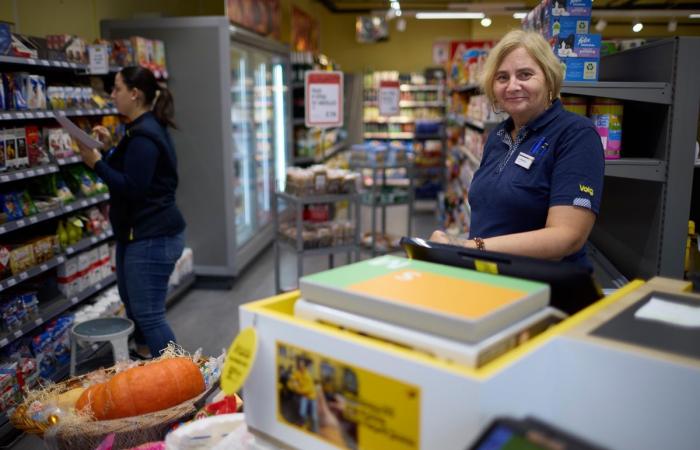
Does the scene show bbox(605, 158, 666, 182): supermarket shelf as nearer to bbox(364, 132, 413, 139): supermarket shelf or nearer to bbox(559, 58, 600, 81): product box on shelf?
bbox(559, 58, 600, 81): product box on shelf

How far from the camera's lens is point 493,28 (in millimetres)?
16328

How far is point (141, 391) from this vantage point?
192 centimetres

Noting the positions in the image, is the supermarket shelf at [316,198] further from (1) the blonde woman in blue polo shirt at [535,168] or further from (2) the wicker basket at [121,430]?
(2) the wicker basket at [121,430]

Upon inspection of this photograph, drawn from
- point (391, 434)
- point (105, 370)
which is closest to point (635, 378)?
point (391, 434)

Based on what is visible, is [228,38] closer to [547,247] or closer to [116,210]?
[116,210]

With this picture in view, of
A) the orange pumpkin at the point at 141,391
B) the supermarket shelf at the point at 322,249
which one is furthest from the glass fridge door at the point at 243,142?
the orange pumpkin at the point at 141,391

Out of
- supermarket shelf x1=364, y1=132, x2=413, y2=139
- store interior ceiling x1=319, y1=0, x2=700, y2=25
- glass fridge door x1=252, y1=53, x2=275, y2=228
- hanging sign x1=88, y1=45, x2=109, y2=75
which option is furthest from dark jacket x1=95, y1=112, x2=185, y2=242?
supermarket shelf x1=364, y1=132, x2=413, y2=139

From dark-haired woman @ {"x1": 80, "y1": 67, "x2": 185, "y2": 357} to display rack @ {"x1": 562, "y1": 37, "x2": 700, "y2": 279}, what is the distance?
2.12 m

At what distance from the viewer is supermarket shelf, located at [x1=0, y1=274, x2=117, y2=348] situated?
11.6 feet

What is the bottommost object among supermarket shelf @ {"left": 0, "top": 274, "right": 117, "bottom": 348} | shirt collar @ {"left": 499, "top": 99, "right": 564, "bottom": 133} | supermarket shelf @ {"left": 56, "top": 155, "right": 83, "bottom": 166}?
supermarket shelf @ {"left": 0, "top": 274, "right": 117, "bottom": 348}

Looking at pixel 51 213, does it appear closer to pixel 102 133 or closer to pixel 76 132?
pixel 102 133

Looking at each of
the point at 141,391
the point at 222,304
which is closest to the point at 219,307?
the point at 222,304

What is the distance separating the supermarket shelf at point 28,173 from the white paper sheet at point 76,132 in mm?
536

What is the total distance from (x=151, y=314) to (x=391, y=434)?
2.78 metres
